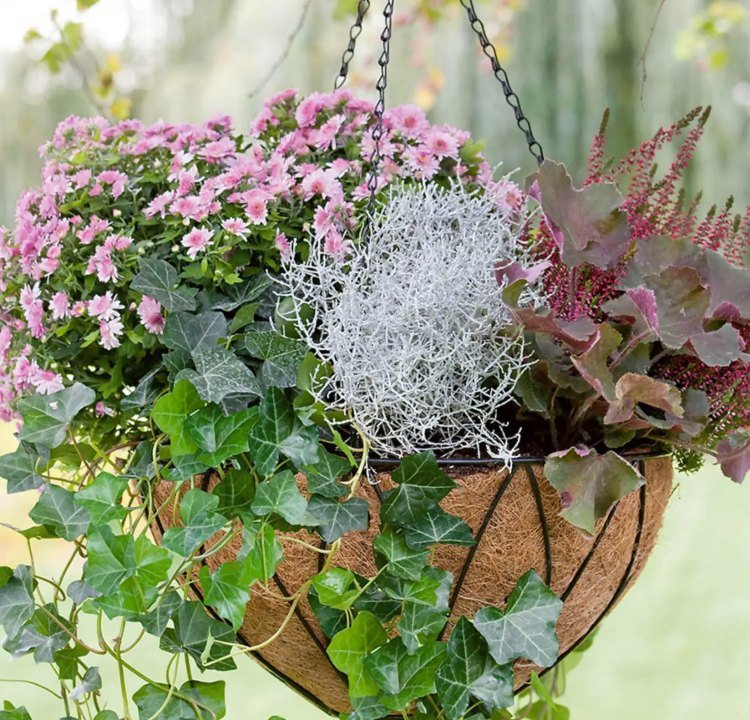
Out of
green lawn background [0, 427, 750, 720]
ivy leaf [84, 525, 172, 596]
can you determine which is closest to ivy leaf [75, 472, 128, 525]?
ivy leaf [84, 525, 172, 596]

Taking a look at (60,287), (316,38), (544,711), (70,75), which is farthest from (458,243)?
(70,75)

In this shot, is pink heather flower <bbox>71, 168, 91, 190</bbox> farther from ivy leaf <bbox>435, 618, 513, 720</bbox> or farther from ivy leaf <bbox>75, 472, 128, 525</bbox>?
ivy leaf <bbox>435, 618, 513, 720</bbox>

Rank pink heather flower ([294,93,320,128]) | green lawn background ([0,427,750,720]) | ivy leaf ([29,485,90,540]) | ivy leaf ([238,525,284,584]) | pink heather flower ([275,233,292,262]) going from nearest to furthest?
ivy leaf ([238,525,284,584]), ivy leaf ([29,485,90,540]), pink heather flower ([275,233,292,262]), pink heather flower ([294,93,320,128]), green lawn background ([0,427,750,720])

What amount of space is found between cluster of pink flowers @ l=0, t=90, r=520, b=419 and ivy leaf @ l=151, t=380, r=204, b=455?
0.15 metres

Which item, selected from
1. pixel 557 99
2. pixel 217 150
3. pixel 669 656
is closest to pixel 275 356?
pixel 217 150

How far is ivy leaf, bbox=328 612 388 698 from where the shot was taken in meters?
0.73

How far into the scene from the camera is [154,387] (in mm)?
896

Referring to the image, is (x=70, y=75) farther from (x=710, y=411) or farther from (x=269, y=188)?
(x=710, y=411)

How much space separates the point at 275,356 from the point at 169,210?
8.7 inches

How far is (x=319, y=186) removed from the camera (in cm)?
91

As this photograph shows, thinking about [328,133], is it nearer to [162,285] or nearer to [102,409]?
[162,285]

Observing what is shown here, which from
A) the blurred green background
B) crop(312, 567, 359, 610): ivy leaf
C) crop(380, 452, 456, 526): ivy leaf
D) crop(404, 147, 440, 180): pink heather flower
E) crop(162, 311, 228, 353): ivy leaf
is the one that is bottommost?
crop(312, 567, 359, 610): ivy leaf

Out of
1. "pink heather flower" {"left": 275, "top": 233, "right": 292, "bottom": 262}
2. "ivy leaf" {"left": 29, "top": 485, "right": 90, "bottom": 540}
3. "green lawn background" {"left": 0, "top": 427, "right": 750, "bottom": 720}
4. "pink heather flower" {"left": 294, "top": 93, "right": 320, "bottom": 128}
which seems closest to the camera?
"ivy leaf" {"left": 29, "top": 485, "right": 90, "bottom": 540}

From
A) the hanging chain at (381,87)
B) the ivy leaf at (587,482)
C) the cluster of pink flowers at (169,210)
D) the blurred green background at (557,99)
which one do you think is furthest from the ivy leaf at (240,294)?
the blurred green background at (557,99)
